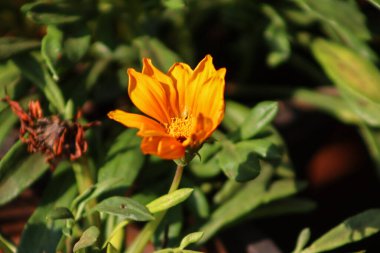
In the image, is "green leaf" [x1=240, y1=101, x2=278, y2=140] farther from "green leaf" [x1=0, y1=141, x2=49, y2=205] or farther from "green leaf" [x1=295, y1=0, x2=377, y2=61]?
"green leaf" [x1=0, y1=141, x2=49, y2=205]

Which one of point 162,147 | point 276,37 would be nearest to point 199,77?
point 162,147

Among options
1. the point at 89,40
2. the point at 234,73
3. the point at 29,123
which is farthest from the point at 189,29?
the point at 29,123

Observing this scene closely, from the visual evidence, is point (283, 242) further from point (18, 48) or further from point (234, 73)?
point (18, 48)

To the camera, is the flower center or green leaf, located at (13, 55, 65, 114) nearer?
the flower center

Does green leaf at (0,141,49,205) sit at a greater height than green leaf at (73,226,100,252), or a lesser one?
lesser

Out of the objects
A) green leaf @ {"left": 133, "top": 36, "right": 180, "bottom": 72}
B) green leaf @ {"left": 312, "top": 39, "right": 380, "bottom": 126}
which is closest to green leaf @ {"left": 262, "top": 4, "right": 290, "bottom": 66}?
green leaf @ {"left": 312, "top": 39, "right": 380, "bottom": 126}

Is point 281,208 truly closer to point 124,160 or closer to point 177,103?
point 124,160

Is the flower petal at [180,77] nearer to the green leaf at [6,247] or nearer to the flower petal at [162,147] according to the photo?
the flower petal at [162,147]
